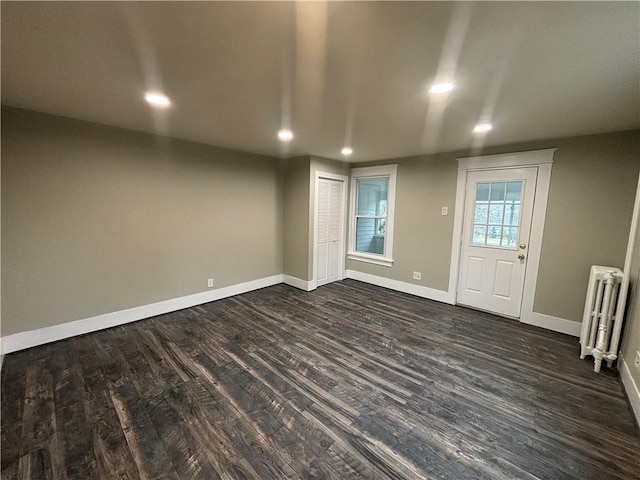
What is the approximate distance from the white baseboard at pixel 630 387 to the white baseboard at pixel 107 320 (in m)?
4.35

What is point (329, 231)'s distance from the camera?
4820 mm

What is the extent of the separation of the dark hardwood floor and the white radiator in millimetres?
185

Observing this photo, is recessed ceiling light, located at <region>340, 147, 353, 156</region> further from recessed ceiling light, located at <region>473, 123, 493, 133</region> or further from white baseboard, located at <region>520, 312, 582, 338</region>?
white baseboard, located at <region>520, 312, 582, 338</region>

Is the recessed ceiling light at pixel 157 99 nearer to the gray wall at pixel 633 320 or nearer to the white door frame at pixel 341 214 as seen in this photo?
the white door frame at pixel 341 214

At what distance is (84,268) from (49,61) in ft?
6.85

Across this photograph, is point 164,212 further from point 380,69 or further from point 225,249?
point 380,69

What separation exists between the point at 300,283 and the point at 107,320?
266 centimetres

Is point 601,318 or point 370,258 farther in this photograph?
point 370,258

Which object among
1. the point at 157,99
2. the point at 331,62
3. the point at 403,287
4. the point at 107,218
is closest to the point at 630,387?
the point at 403,287

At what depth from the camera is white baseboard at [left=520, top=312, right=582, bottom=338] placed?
3069mm

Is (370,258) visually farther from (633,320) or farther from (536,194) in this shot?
(633,320)

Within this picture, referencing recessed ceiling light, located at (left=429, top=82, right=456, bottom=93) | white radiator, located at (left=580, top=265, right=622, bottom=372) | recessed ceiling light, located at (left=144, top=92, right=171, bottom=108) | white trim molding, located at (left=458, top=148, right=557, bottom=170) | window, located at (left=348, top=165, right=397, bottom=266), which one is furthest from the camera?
window, located at (left=348, top=165, right=397, bottom=266)

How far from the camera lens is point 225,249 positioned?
407 cm

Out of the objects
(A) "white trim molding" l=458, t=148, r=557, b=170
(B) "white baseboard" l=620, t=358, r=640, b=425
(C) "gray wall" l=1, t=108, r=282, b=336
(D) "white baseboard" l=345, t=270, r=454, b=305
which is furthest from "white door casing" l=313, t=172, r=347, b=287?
(B) "white baseboard" l=620, t=358, r=640, b=425
